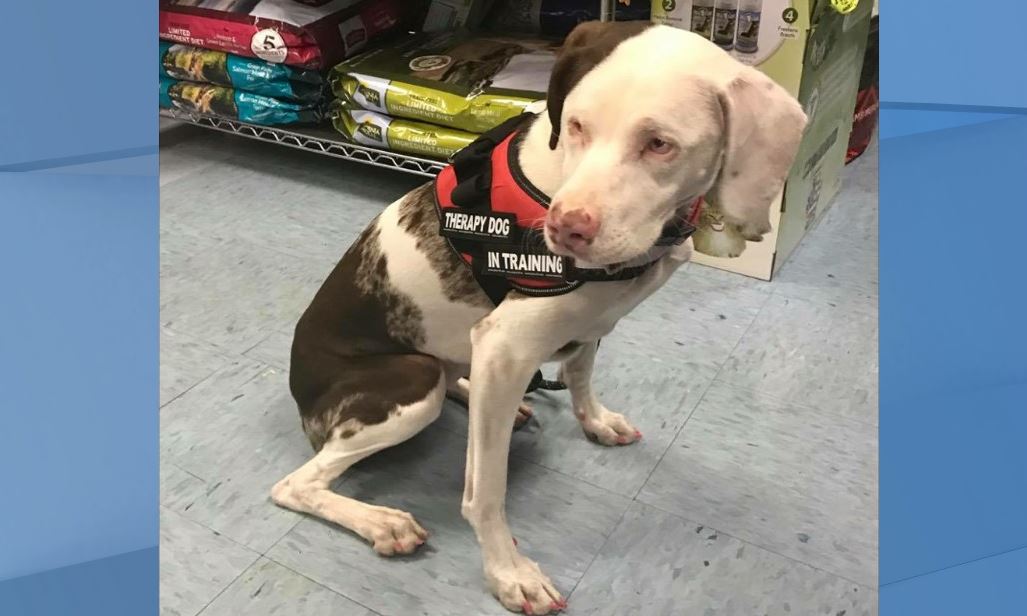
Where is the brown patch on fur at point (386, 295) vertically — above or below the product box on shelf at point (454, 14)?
below

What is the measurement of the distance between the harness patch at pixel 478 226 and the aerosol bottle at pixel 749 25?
3.37 feet

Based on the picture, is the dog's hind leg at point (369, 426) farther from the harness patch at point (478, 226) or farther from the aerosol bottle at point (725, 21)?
the aerosol bottle at point (725, 21)

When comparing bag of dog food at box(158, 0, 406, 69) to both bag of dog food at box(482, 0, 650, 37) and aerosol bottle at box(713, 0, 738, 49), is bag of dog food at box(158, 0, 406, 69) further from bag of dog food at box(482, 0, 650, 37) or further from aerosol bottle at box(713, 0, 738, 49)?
aerosol bottle at box(713, 0, 738, 49)

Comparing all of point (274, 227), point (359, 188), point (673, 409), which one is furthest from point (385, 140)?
point (673, 409)

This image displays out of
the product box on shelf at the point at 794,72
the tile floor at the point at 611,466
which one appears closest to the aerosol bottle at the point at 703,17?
the product box on shelf at the point at 794,72

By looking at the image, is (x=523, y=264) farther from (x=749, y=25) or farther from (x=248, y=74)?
(x=248, y=74)

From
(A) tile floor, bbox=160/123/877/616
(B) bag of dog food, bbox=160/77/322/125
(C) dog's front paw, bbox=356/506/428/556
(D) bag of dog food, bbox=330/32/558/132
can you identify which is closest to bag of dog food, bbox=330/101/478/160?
(D) bag of dog food, bbox=330/32/558/132

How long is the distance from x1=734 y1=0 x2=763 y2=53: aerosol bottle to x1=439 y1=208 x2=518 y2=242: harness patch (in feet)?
3.37

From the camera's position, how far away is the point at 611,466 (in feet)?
4.60

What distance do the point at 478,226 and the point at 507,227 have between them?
0.15 ft

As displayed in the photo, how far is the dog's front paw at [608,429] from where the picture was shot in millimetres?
1439

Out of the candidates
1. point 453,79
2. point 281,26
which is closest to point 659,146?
point 453,79
